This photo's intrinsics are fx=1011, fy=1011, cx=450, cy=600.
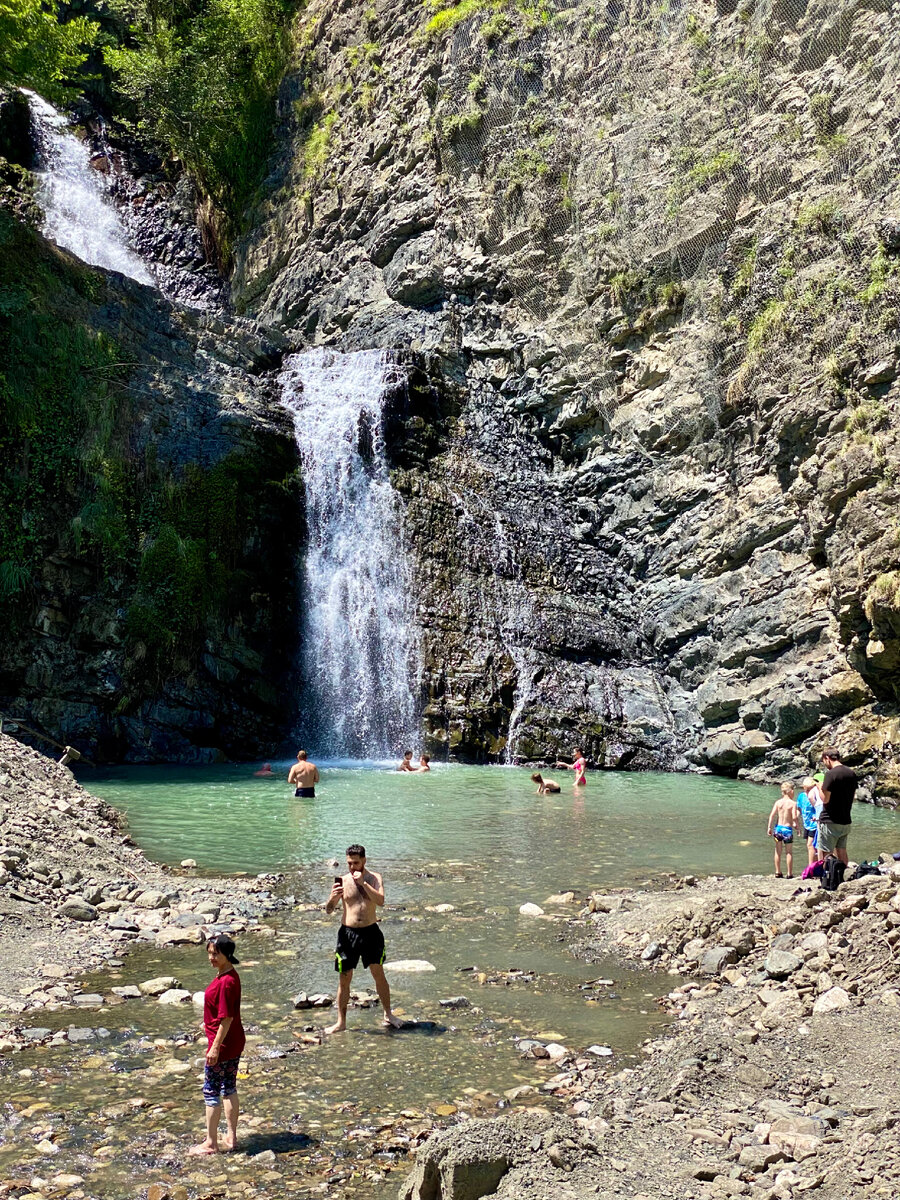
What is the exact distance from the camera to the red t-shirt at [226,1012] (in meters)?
5.75

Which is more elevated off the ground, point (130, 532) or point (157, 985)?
point (130, 532)

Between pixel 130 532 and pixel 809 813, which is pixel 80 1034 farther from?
pixel 130 532

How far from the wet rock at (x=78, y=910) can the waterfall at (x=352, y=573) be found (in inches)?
633

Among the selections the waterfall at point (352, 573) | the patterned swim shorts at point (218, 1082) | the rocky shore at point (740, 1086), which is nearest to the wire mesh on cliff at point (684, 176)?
the waterfall at point (352, 573)

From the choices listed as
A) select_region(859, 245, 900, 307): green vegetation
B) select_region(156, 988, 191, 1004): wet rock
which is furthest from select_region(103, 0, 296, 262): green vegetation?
select_region(156, 988, 191, 1004): wet rock

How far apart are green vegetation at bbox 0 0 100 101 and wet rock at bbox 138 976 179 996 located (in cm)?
2895

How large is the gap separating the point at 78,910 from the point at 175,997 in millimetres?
2303

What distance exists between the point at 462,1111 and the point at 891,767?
1565 centimetres

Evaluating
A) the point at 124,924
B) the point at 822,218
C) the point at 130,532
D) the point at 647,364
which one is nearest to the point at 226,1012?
the point at 124,924

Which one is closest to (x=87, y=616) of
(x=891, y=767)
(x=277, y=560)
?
(x=277, y=560)

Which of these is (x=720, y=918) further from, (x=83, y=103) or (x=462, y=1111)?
(x=83, y=103)

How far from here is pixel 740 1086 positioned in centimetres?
570

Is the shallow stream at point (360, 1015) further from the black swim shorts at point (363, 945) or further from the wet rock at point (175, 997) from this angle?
the black swim shorts at point (363, 945)

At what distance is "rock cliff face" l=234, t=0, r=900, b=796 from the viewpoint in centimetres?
2234
